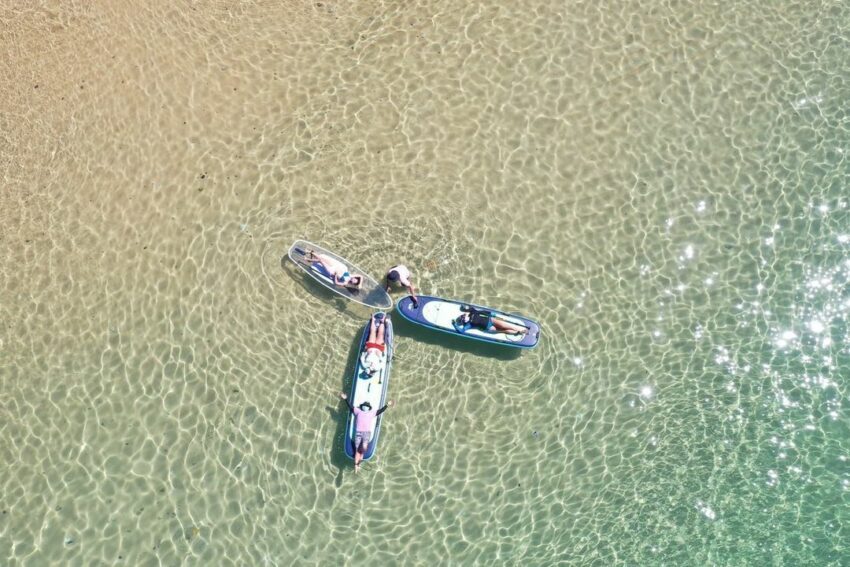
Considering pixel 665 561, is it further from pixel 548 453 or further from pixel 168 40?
pixel 168 40

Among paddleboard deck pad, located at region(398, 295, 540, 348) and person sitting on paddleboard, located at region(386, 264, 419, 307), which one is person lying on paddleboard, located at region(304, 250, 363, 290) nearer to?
person sitting on paddleboard, located at region(386, 264, 419, 307)

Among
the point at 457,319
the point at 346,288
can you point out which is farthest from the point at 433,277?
the point at 346,288

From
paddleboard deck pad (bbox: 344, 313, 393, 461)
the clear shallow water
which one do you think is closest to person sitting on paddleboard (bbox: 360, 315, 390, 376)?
paddleboard deck pad (bbox: 344, 313, 393, 461)

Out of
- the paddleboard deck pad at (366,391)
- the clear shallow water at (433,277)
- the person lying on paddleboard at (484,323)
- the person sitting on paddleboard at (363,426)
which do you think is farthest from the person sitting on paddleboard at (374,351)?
the person lying on paddleboard at (484,323)

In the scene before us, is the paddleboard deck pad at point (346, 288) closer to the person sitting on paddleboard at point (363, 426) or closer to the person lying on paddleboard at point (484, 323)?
the person lying on paddleboard at point (484, 323)

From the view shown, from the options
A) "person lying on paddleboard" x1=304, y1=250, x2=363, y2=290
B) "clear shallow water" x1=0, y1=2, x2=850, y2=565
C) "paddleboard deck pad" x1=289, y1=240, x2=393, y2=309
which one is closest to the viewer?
"clear shallow water" x1=0, y1=2, x2=850, y2=565
